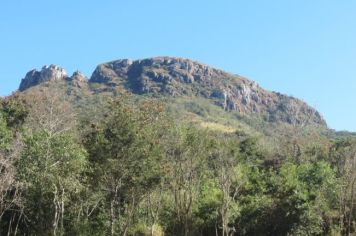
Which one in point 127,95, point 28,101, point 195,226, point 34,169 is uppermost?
point 28,101

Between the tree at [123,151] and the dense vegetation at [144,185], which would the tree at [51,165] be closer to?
the dense vegetation at [144,185]

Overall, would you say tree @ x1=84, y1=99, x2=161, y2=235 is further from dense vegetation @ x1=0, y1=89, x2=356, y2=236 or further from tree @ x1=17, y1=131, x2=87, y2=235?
tree @ x1=17, y1=131, x2=87, y2=235

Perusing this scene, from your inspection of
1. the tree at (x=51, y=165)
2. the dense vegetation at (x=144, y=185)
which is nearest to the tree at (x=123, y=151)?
the dense vegetation at (x=144, y=185)

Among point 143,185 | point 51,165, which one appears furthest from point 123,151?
point 51,165

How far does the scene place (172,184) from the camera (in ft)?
116

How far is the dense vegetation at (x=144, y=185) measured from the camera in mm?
28016

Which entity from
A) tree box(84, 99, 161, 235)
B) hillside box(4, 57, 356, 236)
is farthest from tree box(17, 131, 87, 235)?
tree box(84, 99, 161, 235)

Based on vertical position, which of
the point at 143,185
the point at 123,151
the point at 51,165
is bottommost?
the point at 143,185

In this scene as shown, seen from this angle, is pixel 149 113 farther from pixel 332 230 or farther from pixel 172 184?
pixel 332 230

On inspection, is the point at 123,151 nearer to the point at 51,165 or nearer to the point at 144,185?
the point at 144,185

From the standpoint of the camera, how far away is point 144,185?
99.9 ft

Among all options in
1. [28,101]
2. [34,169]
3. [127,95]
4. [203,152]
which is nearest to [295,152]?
[203,152]

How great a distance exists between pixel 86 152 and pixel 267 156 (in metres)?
38.0

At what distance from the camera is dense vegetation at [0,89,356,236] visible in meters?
28.0
